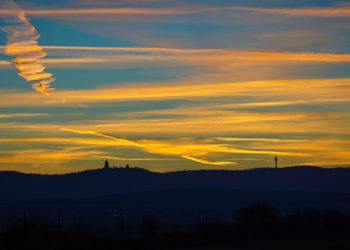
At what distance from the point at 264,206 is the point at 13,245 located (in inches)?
1445

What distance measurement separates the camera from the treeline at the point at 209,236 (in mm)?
35344

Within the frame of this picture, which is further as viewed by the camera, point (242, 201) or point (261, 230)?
point (242, 201)

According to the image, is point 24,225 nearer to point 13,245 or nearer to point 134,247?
point 13,245

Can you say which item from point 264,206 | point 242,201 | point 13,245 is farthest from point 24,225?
point 242,201

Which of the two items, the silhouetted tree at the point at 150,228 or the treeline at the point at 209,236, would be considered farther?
the silhouetted tree at the point at 150,228

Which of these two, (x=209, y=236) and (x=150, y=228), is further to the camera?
(x=209, y=236)

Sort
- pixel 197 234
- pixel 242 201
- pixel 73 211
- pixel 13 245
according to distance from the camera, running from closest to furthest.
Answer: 1. pixel 13 245
2. pixel 197 234
3. pixel 73 211
4. pixel 242 201

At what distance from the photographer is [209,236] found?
147 ft

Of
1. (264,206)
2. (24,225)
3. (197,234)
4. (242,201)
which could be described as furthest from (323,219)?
(242,201)

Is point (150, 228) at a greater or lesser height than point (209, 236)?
greater

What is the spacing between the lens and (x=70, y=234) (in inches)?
1462

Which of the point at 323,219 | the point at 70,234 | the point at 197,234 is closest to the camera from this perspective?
the point at 70,234

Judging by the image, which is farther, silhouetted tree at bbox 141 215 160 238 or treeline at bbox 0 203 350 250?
silhouetted tree at bbox 141 215 160 238

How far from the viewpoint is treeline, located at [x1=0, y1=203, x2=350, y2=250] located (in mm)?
35344
